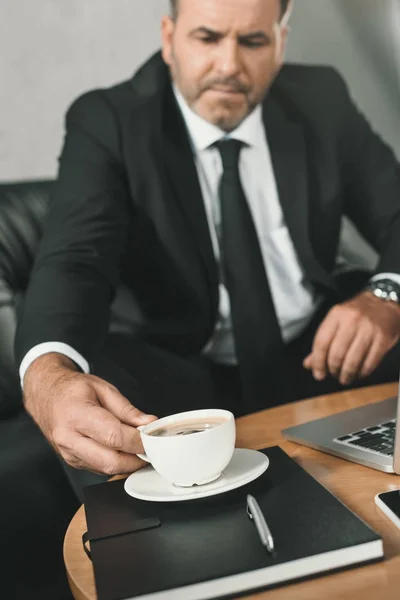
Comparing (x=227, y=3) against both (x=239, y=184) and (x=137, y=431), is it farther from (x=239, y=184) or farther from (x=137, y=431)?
(x=137, y=431)

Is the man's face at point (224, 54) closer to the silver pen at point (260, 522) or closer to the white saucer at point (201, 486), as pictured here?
the white saucer at point (201, 486)

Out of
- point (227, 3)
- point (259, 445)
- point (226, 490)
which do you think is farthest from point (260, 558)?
point (227, 3)

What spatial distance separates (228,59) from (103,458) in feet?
3.00

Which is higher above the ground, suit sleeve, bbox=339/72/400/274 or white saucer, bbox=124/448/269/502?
suit sleeve, bbox=339/72/400/274

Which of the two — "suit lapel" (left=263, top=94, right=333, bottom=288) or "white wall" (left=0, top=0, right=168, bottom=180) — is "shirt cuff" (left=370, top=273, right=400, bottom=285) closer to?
"suit lapel" (left=263, top=94, right=333, bottom=288)

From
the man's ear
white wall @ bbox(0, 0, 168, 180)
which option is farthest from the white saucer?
white wall @ bbox(0, 0, 168, 180)

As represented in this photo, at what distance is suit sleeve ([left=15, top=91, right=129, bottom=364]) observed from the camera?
43.6 inches

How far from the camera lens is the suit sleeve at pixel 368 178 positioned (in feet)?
5.40

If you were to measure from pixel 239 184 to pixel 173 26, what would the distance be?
344 mm

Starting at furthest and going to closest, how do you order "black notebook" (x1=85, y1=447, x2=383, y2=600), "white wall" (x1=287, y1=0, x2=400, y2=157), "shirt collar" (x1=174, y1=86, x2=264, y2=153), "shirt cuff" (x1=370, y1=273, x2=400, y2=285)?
"white wall" (x1=287, y1=0, x2=400, y2=157) < "shirt collar" (x1=174, y1=86, x2=264, y2=153) < "shirt cuff" (x1=370, y1=273, x2=400, y2=285) < "black notebook" (x1=85, y1=447, x2=383, y2=600)

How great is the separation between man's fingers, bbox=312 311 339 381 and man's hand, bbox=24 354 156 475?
40 centimetres

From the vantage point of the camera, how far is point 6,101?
171 cm

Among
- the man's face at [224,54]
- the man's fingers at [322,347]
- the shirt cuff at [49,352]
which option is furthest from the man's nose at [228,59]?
the shirt cuff at [49,352]

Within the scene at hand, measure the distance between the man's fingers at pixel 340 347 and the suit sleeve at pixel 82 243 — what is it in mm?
361
